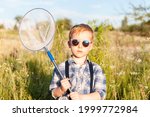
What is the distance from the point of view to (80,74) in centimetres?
313

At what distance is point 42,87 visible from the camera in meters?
4.48

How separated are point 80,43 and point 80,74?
0.23 metres

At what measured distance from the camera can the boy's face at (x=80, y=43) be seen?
10.2ft

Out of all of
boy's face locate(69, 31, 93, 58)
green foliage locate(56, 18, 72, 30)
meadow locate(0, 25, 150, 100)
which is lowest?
meadow locate(0, 25, 150, 100)

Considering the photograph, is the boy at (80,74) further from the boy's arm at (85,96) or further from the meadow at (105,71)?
the meadow at (105,71)

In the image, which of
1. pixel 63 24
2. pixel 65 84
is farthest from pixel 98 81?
pixel 63 24

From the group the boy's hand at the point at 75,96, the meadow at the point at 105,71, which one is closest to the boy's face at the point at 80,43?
the boy's hand at the point at 75,96

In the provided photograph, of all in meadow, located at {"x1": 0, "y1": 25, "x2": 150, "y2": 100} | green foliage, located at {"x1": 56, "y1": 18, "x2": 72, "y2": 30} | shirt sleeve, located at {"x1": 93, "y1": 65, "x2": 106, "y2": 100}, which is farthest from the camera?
green foliage, located at {"x1": 56, "y1": 18, "x2": 72, "y2": 30}

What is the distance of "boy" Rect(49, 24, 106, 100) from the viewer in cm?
311

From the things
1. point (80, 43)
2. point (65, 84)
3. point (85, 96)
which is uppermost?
point (80, 43)

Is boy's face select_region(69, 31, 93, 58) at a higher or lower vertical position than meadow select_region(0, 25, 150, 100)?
higher

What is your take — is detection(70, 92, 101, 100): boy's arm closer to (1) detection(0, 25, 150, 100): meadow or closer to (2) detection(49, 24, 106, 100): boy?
(2) detection(49, 24, 106, 100): boy

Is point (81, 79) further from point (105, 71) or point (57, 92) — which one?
point (105, 71)

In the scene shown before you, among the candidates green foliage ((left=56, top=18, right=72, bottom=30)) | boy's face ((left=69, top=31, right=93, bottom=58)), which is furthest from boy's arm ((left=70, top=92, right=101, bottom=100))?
green foliage ((left=56, top=18, right=72, bottom=30))
